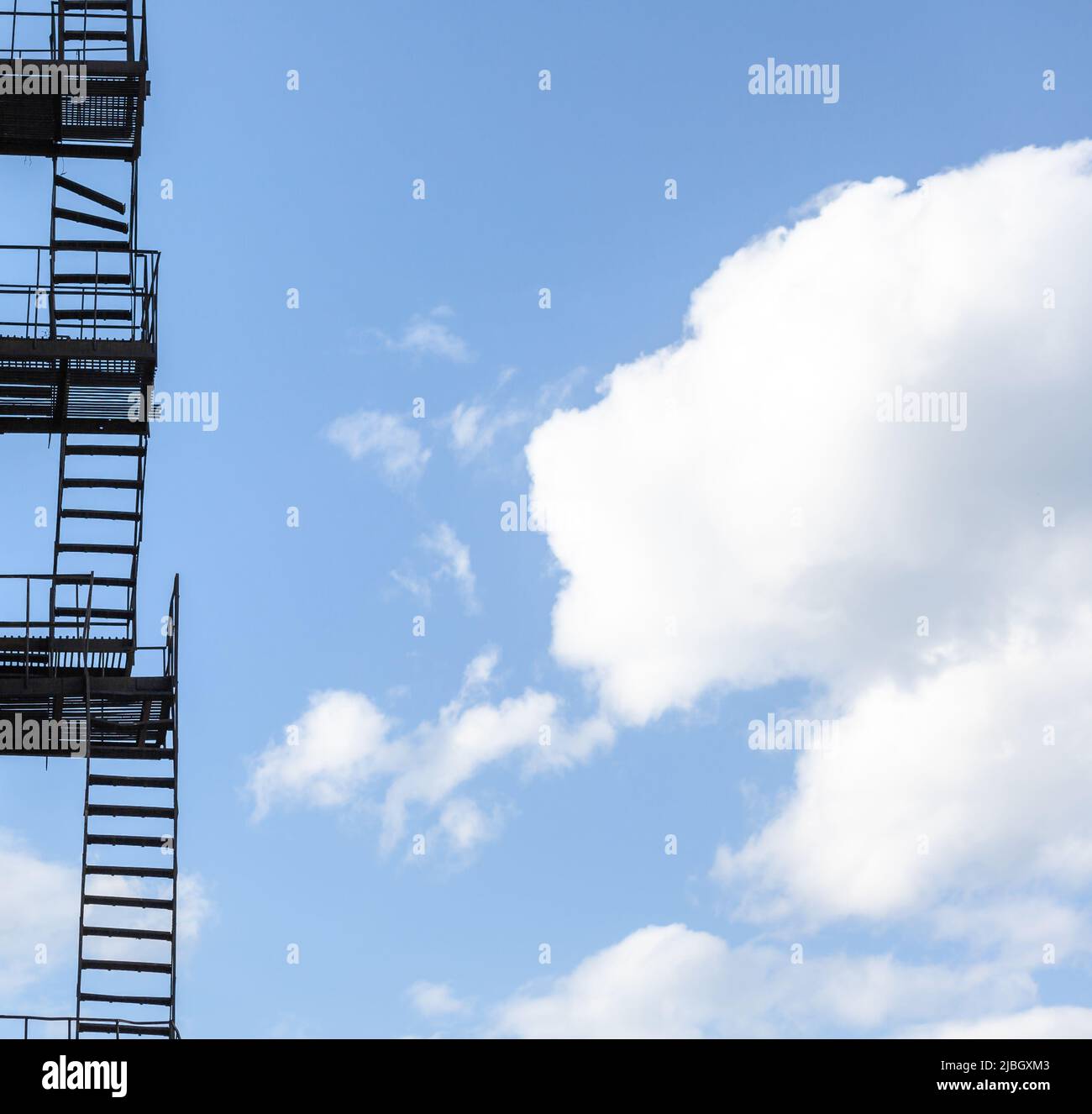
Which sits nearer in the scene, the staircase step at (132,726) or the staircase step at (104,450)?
the staircase step at (132,726)

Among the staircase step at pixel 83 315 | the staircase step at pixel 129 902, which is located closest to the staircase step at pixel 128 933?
the staircase step at pixel 129 902

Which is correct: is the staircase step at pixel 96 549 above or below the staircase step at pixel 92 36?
below

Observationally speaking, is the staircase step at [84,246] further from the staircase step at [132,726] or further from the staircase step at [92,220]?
the staircase step at [132,726]

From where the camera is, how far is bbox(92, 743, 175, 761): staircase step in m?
24.4

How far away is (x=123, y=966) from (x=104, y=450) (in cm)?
826

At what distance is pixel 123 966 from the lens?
75.9ft

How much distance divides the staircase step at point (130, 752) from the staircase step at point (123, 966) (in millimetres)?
3069

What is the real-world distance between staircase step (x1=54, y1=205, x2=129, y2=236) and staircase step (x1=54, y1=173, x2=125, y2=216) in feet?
0.93

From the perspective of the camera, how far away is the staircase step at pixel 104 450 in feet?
85.4

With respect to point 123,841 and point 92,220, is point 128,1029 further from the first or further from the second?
point 92,220

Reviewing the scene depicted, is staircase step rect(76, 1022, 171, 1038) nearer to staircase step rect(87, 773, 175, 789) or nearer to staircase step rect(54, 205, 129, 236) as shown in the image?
staircase step rect(87, 773, 175, 789)

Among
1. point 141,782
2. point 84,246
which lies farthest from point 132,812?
point 84,246
